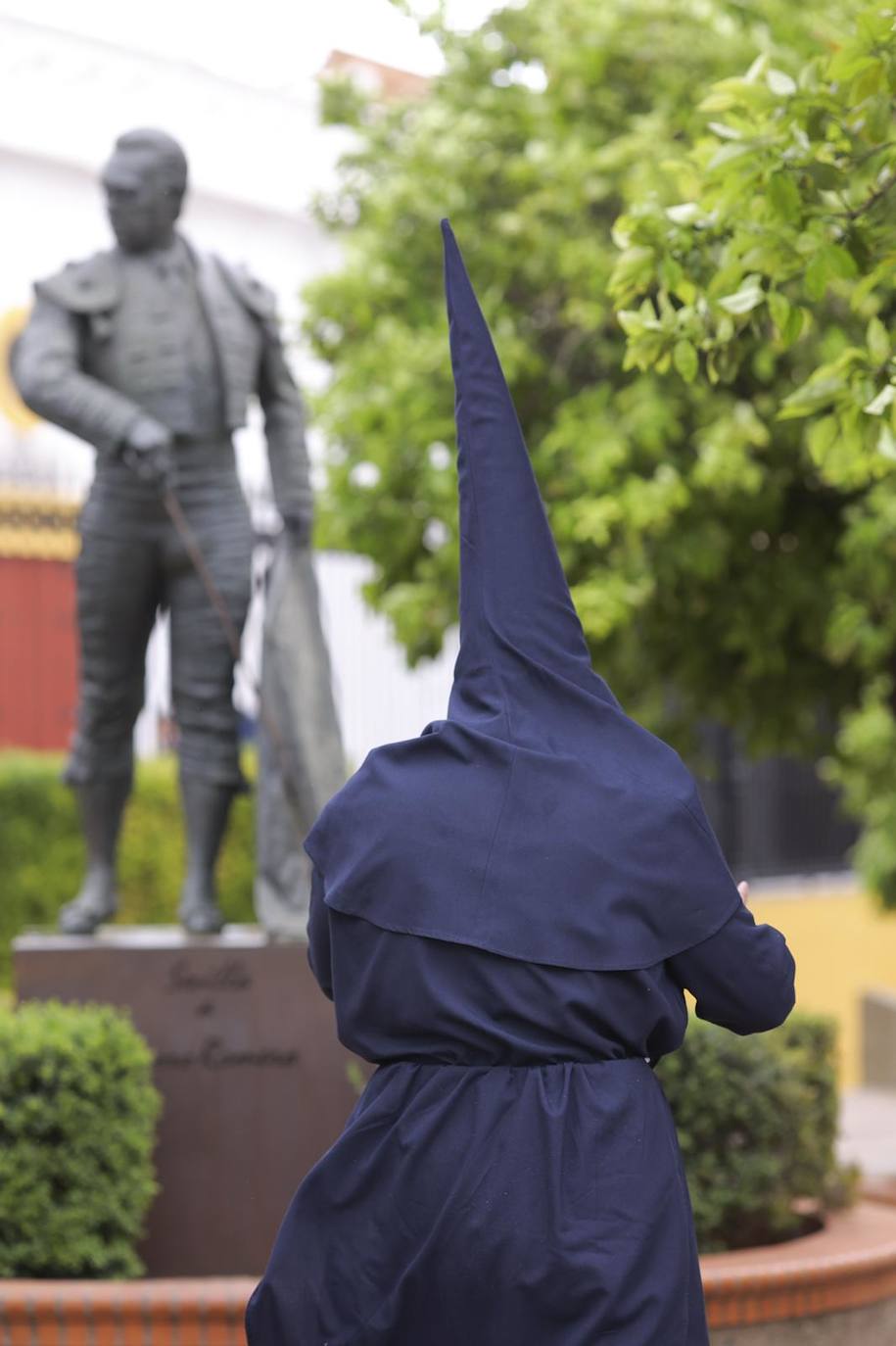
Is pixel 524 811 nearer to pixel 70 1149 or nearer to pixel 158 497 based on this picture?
pixel 70 1149

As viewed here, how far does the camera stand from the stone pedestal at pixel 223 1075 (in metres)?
5.65

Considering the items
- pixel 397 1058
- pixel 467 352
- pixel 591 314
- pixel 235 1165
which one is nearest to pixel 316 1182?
pixel 397 1058

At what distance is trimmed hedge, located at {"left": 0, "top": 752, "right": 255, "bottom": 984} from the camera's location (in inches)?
444

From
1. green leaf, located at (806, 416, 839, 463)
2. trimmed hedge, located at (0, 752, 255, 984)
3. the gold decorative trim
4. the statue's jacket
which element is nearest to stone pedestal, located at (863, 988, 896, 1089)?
trimmed hedge, located at (0, 752, 255, 984)

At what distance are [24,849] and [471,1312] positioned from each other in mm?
8921

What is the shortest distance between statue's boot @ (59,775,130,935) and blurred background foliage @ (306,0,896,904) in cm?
288

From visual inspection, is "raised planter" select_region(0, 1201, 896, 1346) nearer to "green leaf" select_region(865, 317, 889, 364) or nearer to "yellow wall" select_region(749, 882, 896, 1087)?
"green leaf" select_region(865, 317, 889, 364)

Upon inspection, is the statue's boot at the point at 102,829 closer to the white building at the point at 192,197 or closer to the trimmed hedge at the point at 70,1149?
the trimmed hedge at the point at 70,1149

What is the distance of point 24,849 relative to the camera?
11.3 meters

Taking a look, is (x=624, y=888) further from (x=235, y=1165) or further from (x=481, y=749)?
(x=235, y=1165)

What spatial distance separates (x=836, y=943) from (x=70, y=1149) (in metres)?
11.7

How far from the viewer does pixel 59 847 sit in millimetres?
11383

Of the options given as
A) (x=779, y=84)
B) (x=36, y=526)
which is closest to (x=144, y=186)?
(x=779, y=84)

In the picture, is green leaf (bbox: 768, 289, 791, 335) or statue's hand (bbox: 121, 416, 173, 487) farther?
statue's hand (bbox: 121, 416, 173, 487)
